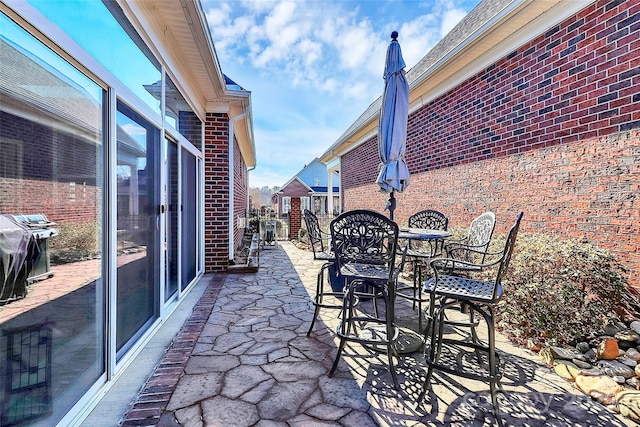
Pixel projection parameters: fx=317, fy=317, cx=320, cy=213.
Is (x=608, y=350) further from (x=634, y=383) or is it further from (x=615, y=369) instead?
(x=634, y=383)

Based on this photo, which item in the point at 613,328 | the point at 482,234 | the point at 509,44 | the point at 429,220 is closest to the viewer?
the point at 613,328

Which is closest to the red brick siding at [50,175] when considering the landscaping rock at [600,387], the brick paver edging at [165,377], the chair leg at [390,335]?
the brick paver edging at [165,377]

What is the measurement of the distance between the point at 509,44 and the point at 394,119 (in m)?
1.96

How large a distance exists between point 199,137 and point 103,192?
3.51 m

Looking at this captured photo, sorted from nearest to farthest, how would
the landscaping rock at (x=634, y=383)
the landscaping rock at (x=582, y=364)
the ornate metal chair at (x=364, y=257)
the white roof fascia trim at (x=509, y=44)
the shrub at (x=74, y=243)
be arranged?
the shrub at (x=74, y=243) → the landscaping rock at (x=634, y=383) → the landscaping rock at (x=582, y=364) → the ornate metal chair at (x=364, y=257) → the white roof fascia trim at (x=509, y=44)

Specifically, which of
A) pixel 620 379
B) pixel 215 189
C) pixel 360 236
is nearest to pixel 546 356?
pixel 620 379

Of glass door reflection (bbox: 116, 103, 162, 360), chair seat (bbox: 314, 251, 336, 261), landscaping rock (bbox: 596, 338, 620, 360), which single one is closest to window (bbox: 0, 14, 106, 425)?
glass door reflection (bbox: 116, 103, 162, 360)

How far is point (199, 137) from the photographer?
5.33 metres

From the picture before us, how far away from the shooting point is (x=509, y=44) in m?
4.20

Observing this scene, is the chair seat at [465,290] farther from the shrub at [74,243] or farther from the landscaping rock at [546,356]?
the shrub at [74,243]

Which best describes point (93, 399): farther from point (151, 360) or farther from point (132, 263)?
point (132, 263)

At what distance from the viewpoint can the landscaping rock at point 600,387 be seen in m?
2.07

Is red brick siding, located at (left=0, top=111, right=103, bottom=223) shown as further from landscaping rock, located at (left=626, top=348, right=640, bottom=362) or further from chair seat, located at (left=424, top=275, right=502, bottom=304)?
landscaping rock, located at (left=626, top=348, right=640, bottom=362)

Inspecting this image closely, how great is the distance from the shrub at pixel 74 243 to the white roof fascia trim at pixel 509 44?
15.8 feet
